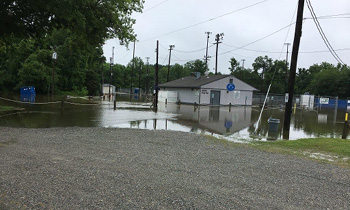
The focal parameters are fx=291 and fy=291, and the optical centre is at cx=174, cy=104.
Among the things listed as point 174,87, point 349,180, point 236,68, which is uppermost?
point 236,68

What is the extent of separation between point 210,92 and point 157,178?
3455cm

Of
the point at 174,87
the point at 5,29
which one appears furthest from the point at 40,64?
the point at 5,29

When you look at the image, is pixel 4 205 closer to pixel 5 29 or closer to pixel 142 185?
pixel 142 185

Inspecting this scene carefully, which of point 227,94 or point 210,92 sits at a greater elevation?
point 210,92

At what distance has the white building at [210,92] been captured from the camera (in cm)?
3894

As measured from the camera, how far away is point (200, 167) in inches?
265

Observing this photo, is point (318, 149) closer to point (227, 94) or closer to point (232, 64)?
point (227, 94)

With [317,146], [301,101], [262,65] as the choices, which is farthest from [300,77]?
[317,146]

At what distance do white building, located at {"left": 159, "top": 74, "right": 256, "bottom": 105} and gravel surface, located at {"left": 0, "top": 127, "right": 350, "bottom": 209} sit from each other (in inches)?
1167

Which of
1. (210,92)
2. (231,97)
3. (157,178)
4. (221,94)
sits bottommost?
(157,178)

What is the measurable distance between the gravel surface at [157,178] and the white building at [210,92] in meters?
29.6

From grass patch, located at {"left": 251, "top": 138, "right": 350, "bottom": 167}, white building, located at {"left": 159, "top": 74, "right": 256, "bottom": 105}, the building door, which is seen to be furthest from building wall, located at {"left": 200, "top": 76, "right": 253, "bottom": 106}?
grass patch, located at {"left": 251, "top": 138, "right": 350, "bottom": 167}

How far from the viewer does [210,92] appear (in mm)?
39625

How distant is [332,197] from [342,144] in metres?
6.59
